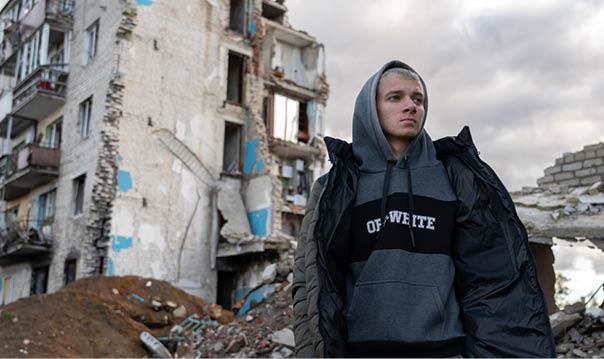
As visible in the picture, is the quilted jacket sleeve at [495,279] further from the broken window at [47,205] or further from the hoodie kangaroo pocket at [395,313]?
the broken window at [47,205]

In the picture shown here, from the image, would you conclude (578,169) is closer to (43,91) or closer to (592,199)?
(592,199)

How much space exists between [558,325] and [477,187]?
5803mm

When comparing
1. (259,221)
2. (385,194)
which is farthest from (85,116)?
(385,194)

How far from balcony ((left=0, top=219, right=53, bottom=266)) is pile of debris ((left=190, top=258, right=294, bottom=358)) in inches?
426

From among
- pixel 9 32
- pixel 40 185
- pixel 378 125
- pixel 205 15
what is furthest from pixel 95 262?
pixel 378 125

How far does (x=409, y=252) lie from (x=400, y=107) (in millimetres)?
662

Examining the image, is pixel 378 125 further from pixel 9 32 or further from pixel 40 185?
pixel 9 32

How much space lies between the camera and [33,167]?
A: 21188 millimetres

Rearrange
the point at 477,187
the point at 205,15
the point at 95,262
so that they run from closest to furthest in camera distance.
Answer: the point at 477,187, the point at 95,262, the point at 205,15

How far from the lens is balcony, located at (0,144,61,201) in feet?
69.6

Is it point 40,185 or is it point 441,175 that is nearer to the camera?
point 441,175

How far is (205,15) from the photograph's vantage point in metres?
22.5

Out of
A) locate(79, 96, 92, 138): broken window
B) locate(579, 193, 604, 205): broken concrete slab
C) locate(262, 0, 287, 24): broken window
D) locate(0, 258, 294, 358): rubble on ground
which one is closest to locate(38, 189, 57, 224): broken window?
locate(79, 96, 92, 138): broken window

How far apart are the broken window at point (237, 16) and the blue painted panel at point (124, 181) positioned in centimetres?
829
